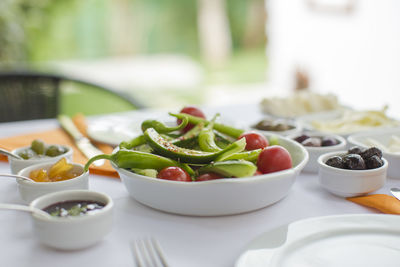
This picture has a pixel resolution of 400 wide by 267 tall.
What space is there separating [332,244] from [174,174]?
337mm

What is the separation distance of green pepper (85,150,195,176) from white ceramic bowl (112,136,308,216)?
2 centimetres

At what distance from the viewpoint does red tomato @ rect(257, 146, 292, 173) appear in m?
0.98

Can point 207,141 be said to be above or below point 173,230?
above

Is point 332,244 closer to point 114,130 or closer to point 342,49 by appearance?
point 114,130

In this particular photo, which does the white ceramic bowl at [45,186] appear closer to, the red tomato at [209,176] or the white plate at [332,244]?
the red tomato at [209,176]

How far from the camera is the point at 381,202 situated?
38.9 inches

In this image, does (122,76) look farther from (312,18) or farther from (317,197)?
(317,197)

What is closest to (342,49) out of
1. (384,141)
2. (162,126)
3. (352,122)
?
(352,122)

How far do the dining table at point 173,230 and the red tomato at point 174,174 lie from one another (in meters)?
0.08

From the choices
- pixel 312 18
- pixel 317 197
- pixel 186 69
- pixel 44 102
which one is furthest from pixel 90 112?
pixel 186 69

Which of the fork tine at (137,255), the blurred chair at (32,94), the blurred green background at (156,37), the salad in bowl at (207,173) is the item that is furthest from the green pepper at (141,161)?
the blurred green background at (156,37)

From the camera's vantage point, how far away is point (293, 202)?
1.05m

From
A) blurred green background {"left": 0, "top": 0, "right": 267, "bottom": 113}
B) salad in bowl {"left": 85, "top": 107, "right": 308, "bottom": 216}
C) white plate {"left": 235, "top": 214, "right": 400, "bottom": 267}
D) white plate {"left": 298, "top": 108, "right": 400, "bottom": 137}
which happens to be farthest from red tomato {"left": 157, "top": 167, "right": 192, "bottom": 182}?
blurred green background {"left": 0, "top": 0, "right": 267, "bottom": 113}

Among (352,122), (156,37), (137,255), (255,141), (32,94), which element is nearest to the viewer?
(137,255)
